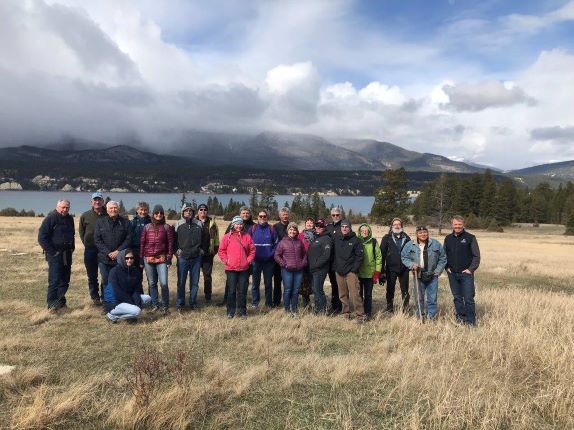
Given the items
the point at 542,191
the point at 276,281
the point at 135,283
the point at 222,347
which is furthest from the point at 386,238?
the point at 542,191

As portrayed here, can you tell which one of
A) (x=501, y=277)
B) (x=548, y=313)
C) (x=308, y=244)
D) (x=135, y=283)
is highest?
(x=308, y=244)

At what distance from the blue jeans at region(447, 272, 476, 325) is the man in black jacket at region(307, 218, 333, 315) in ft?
7.77

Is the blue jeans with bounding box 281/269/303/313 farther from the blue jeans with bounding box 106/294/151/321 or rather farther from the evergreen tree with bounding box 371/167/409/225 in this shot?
the evergreen tree with bounding box 371/167/409/225

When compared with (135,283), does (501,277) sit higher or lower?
lower

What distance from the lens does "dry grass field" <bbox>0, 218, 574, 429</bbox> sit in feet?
14.3

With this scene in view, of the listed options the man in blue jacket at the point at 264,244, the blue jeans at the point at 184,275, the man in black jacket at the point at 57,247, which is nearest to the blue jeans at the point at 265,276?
the man in blue jacket at the point at 264,244

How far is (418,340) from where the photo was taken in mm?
6965

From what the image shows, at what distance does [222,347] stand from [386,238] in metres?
4.29

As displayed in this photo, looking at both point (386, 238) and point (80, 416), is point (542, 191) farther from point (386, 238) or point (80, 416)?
point (80, 416)

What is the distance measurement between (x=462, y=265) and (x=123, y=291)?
6.24 m

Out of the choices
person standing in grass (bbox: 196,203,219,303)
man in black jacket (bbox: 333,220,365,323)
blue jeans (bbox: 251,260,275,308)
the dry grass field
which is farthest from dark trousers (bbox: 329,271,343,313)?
person standing in grass (bbox: 196,203,219,303)

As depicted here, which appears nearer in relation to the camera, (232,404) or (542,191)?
(232,404)

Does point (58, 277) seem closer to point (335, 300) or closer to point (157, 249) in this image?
point (157, 249)

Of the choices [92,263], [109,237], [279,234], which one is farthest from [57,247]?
[279,234]
